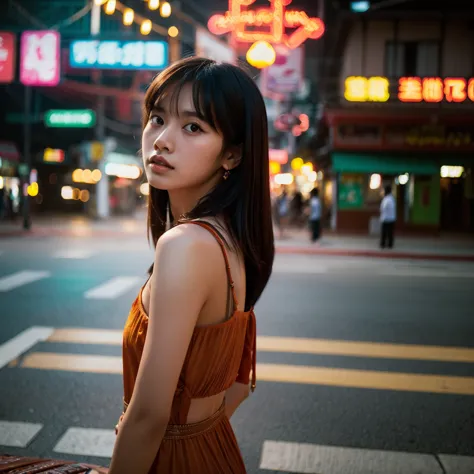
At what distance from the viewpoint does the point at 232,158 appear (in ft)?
4.93

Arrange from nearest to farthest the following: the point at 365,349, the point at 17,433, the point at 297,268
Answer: the point at 17,433, the point at 365,349, the point at 297,268

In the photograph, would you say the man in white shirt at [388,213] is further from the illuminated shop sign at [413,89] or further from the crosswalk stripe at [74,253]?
the crosswalk stripe at [74,253]

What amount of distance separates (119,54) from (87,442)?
681 inches

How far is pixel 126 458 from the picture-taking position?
126 centimetres

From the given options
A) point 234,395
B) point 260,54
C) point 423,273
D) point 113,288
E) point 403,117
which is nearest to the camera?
point 234,395

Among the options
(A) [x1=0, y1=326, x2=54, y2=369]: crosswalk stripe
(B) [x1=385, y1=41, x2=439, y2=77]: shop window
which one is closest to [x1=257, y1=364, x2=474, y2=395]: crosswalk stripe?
(A) [x1=0, y1=326, x2=54, y2=369]: crosswalk stripe

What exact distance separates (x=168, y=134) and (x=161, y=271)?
392 mm

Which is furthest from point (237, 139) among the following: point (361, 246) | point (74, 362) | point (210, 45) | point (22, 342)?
point (210, 45)

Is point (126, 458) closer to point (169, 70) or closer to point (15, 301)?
point (169, 70)

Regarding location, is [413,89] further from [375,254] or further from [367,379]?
[367,379]

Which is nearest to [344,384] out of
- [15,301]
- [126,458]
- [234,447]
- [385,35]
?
[234,447]

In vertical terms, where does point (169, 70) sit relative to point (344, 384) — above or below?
above

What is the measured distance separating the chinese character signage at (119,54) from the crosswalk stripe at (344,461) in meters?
16.4

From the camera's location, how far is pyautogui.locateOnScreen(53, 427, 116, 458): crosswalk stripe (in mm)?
3270
